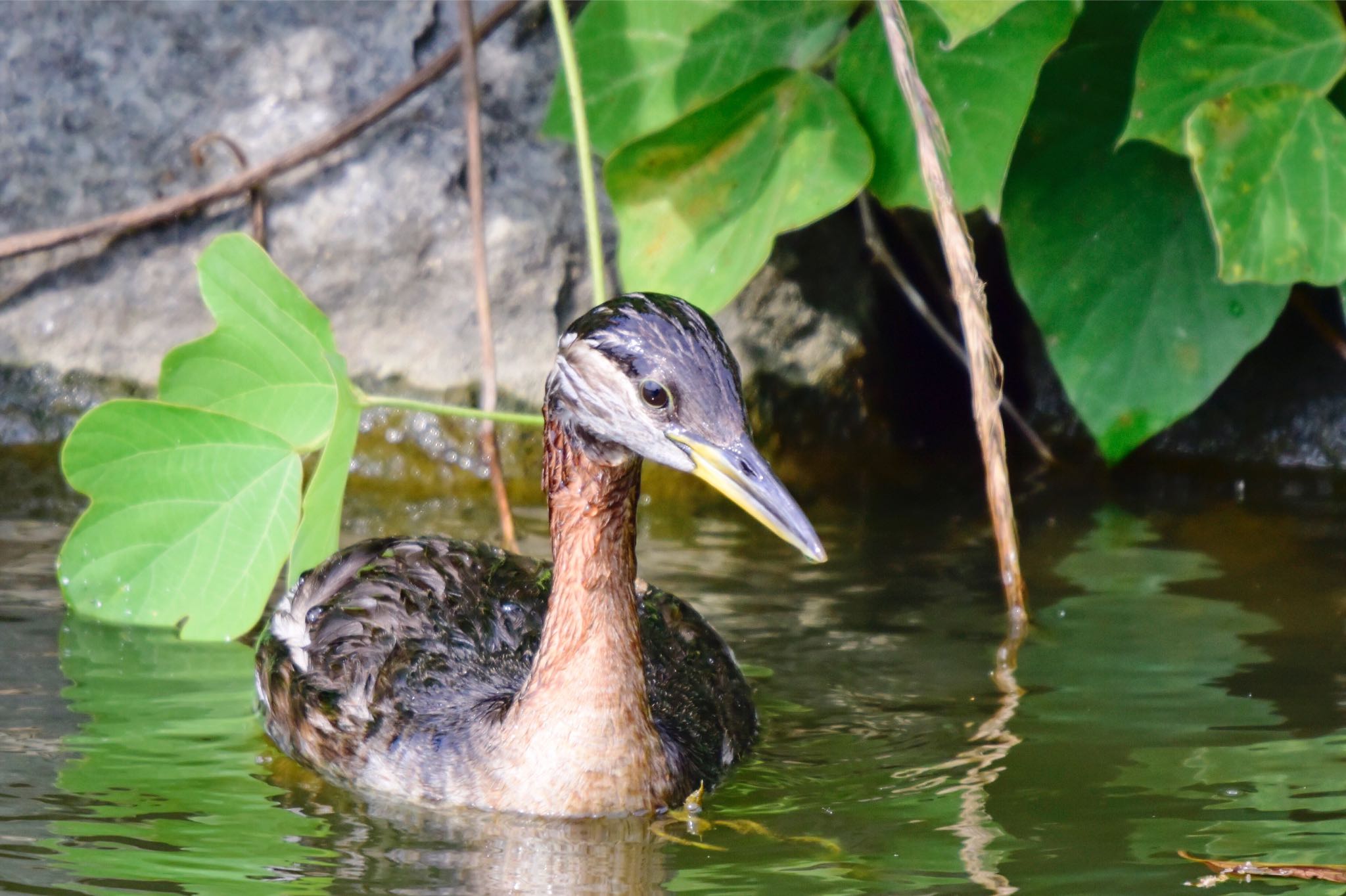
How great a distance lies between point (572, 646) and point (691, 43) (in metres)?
2.15

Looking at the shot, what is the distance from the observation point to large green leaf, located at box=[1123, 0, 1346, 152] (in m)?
4.86

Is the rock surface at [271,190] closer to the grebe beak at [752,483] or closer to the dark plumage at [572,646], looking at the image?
the dark plumage at [572,646]

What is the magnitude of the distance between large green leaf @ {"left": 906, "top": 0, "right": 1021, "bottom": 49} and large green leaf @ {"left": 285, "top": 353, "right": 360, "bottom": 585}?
1.71 meters

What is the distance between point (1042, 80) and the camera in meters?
5.65

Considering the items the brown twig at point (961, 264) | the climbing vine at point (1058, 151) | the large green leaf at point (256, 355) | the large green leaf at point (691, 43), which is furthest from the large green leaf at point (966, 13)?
the large green leaf at point (256, 355)

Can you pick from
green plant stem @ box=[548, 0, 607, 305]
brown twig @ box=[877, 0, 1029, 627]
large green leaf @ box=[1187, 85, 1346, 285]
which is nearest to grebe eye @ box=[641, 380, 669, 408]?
brown twig @ box=[877, 0, 1029, 627]

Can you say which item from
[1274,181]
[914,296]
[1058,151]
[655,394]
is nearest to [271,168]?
[914,296]

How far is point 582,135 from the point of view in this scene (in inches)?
184

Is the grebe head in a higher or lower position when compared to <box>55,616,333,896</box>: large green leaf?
higher

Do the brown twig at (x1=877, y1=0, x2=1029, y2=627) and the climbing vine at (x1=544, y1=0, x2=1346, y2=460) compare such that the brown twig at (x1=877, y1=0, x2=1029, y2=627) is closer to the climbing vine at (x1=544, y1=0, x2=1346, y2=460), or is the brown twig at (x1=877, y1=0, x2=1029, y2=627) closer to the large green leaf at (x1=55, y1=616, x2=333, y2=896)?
the climbing vine at (x1=544, y1=0, x2=1346, y2=460)

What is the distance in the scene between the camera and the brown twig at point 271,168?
5.98 m

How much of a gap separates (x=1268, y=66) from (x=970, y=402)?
267 cm

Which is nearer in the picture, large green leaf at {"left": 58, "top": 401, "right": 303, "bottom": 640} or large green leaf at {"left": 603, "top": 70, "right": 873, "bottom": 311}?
large green leaf at {"left": 58, "top": 401, "right": 303, "bottom": 640}

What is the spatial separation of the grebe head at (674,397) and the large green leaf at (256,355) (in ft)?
3.56
